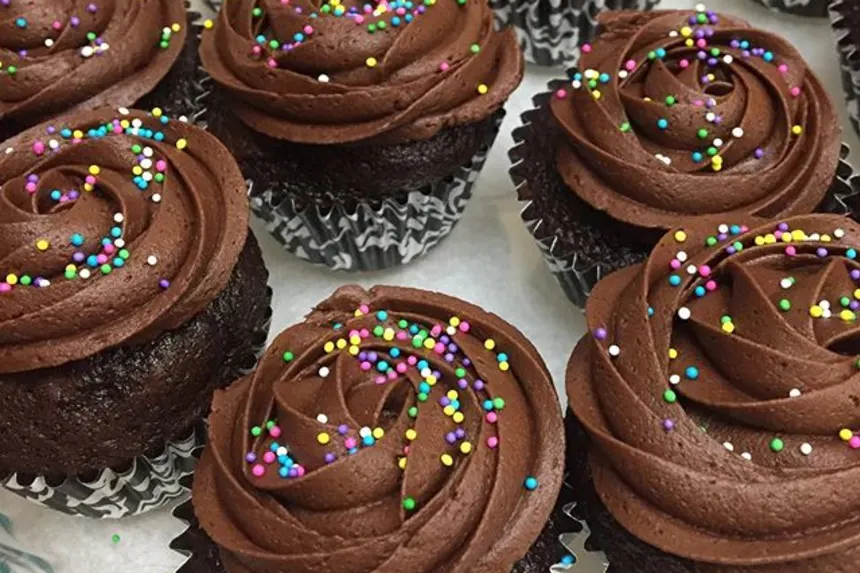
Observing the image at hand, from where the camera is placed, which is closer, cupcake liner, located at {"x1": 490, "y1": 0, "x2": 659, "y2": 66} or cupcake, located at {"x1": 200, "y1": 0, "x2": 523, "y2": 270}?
cupcake, located at {"x1": 200, "y1": 0, "x2": 523, "y2": 270}

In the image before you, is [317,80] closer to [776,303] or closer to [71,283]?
[71,283]

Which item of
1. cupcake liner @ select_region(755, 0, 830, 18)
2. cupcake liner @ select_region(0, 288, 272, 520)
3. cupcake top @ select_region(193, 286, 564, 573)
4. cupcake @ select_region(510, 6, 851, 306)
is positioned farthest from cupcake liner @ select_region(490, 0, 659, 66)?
cupcake top @ select_region(193, 286, 564, 573)

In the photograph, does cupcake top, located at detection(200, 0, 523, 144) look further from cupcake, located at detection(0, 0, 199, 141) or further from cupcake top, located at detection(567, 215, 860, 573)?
cupcake top, located at detection(567, 215, 860, 573)

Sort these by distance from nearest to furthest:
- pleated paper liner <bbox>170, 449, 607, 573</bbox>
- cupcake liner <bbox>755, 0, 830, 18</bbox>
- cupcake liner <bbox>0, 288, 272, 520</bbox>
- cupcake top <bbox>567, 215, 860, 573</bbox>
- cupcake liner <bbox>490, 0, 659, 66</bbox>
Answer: cupcake top <bbox>567, 215, 860, 573</bbox>
pleated paper liner <bbox>170, 449, 607, 573</bbox>
cupcake liner <bbox>0, 288, 272, 520</bbox>
cupcake liner <bbox>490, 0, 659, 66</bbox>
cupcake liner <bbox>755, 0, 830, 18</bbox>

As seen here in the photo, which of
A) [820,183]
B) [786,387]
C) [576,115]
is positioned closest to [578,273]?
[576,115]

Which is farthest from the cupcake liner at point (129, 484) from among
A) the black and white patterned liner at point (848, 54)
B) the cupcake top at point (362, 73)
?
the black and white patterned liner at point (848, 54)

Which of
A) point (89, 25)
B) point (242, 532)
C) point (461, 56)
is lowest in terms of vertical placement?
point (242, 532)
